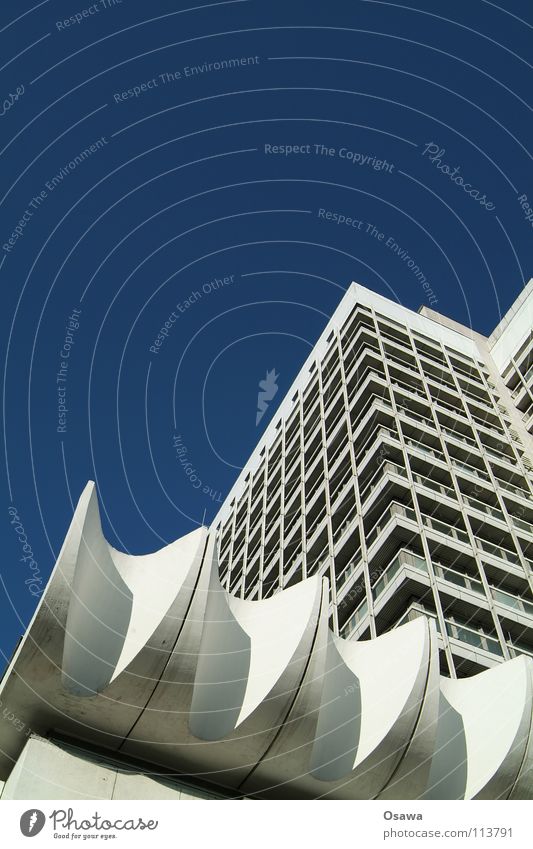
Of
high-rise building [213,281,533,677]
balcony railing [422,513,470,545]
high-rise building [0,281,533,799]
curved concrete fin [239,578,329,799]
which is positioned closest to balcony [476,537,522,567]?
high-rise building [213,281,533,677]

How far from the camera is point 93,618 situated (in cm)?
1321

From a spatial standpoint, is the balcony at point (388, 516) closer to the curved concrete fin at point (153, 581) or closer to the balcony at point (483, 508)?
the balcony at point (483, 508)

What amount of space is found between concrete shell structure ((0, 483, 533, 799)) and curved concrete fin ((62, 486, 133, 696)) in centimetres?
2

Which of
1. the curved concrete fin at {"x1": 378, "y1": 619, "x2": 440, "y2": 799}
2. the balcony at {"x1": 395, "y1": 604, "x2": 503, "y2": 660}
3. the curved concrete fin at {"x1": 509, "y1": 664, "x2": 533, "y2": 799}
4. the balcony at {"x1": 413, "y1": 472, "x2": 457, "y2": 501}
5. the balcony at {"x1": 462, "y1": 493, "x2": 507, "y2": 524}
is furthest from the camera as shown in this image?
the balcony at {"x1": 462, "y1": 493, "x2": 507, "y2": 524}

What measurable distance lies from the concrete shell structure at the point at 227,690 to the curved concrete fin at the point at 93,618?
0.02 metres

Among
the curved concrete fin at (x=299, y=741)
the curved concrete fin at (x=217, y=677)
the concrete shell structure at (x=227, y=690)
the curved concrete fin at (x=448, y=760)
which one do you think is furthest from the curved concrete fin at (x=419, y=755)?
the curved concrete fin at (x=217, y=677)

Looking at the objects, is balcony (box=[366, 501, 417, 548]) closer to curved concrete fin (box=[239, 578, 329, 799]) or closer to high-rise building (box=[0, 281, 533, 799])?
high-rise building (box=[0, 281, 533, 799])

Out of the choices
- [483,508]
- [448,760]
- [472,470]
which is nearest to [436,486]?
[483,508]

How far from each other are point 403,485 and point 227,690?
19.2 meters

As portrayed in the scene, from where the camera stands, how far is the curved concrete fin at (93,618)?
12938mm

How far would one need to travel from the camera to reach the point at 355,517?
107 ft

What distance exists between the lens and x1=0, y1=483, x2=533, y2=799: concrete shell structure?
42.8ft
